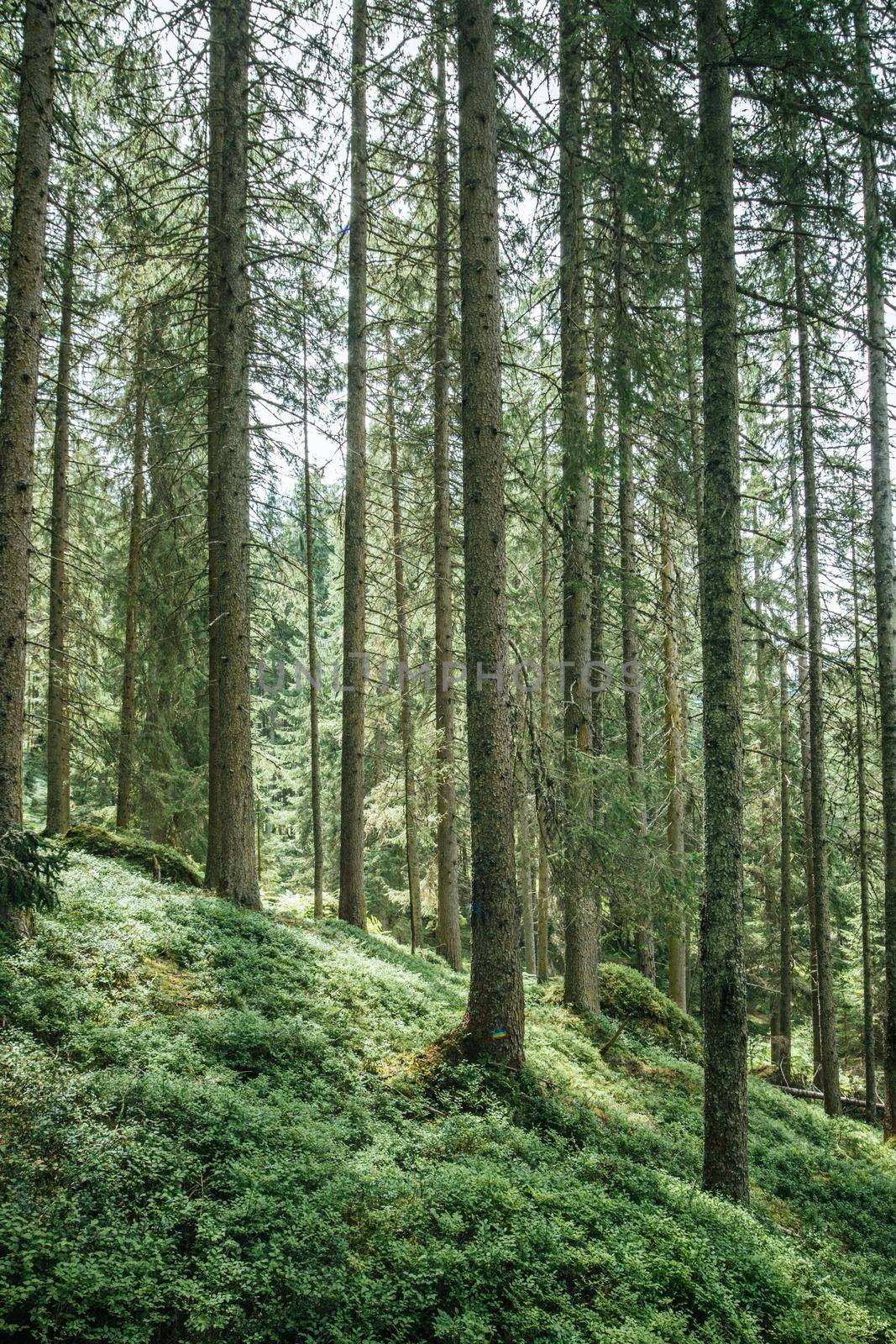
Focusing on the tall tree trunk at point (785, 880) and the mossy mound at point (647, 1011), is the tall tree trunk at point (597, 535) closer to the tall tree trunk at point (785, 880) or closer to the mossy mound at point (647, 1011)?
the mossy mound at point (647, 1011)

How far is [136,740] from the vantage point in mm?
13367

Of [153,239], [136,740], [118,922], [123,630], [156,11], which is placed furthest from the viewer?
[123,630]

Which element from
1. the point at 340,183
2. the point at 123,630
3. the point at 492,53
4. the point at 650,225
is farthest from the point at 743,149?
the point at 123,630

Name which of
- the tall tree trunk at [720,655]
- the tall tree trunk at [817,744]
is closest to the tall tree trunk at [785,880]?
the tall tree trunk at [817,744]

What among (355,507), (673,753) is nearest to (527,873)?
(673,753)

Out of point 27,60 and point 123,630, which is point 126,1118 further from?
point 123,630

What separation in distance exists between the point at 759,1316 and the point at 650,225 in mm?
9375

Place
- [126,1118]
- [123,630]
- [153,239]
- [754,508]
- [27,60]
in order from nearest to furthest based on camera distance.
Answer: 1. [126,1118]
2. [27,60]
3. [153,239]
4. [123,630]
5. [754,508]

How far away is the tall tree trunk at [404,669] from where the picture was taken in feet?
48.1

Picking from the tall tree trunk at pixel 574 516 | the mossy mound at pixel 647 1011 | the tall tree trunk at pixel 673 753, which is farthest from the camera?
the tall tree trunk at pixel 673 753

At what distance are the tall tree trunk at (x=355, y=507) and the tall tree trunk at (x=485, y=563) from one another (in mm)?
4966

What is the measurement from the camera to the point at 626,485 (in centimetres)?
1154

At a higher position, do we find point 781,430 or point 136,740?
point 781,430

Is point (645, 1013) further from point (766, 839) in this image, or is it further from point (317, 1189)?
point (766, 839)
